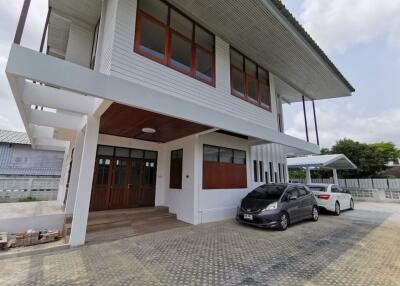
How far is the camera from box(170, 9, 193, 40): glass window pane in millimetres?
5520

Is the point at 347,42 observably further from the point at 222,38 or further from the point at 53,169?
the point at 53,169

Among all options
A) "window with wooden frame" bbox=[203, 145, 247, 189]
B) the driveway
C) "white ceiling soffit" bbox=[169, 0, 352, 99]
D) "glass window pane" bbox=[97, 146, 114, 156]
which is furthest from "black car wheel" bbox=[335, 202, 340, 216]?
"glass window pane" bbox=[97, 146, 114, 156]

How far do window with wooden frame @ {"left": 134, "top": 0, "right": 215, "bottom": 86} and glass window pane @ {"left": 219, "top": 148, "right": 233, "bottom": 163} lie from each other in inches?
120

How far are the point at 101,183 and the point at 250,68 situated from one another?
7.59 meters

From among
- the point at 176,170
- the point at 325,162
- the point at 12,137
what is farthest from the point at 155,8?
the point at 12,137

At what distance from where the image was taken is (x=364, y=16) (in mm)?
6469

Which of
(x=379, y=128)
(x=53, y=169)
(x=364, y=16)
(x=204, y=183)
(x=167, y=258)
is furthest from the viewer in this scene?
(x=379, y=128)

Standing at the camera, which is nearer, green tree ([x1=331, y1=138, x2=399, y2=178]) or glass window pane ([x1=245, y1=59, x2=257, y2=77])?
glass window pane ([x1=245, y1=59, x2=257, y2=77])

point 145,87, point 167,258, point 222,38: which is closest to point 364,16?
point 222,38

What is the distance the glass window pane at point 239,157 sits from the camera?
8.48 meters

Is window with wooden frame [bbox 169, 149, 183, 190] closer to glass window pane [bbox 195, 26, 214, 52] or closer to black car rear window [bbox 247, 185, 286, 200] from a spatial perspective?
black car rear window [bbox 247, 185, 286, 200]

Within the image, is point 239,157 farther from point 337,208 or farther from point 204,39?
point 337,208

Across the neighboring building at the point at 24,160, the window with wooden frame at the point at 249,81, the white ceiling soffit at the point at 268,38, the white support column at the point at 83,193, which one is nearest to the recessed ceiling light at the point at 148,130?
the white support column at the point at 83,193

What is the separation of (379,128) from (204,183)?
165ft
